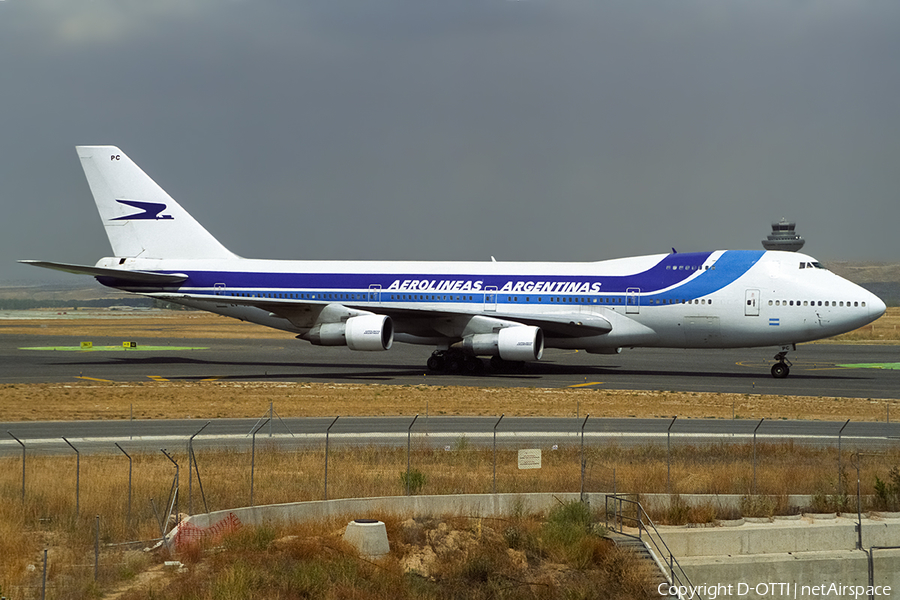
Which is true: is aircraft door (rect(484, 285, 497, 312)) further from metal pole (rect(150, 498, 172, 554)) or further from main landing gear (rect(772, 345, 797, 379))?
metal pole (rect(150, 498, 172, 554))

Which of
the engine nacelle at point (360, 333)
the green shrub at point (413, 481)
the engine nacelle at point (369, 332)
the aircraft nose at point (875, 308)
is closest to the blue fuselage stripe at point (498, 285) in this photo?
the engine nacelle at point (360, 333)

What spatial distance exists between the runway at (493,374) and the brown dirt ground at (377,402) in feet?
8.61

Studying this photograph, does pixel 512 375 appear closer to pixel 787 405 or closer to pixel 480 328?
pixel 480 328

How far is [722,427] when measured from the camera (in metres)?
32.0

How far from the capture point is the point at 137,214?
52.5m

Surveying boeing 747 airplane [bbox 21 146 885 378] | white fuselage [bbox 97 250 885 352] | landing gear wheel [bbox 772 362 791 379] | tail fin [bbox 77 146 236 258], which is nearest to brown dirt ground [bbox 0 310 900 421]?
boeing 747 airplane [bbox 21 146 885 378]

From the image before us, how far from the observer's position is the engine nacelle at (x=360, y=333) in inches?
1729

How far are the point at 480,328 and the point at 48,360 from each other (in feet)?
86.2

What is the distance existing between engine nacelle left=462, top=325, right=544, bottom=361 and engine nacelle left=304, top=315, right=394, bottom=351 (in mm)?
4139

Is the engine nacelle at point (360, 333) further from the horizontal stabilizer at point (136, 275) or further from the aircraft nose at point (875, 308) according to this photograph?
the aircraft nose at point (875, 308)

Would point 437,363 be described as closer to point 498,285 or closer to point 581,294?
point 498,285

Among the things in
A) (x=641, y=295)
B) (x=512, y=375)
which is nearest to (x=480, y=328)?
(x=512, y=375)

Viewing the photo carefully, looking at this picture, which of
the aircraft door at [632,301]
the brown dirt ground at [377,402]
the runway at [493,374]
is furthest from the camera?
the aircraft door at [632,301]

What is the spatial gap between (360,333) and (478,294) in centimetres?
647
